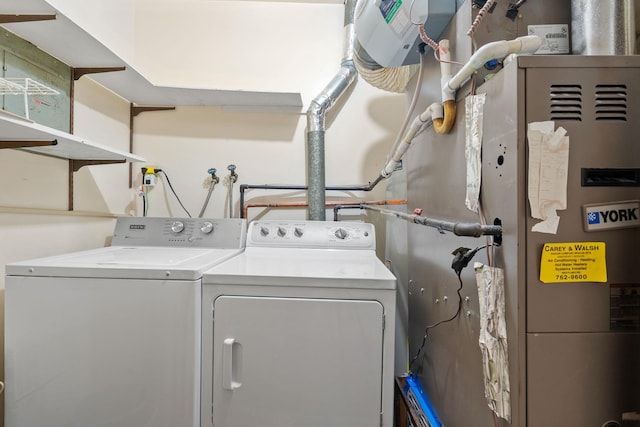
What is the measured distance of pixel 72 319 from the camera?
1020 mm

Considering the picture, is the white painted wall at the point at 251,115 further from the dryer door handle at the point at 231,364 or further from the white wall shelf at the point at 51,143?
the dryer door handle at the point at 231,364

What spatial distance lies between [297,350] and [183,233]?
1.08 meters

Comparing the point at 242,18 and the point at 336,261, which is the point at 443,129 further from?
the point at 242,18

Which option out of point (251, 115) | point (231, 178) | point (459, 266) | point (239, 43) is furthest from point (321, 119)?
point (459, 266)

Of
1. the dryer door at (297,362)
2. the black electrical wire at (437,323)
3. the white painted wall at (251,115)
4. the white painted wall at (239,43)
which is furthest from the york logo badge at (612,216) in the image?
the white painted wall at (239,43)

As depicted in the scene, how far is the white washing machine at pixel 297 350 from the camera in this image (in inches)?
38.6

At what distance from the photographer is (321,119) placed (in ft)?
6.75

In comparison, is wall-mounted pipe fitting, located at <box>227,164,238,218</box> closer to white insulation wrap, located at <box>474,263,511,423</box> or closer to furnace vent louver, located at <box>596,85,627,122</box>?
white insulation wrap, located at <box>474,263,511,423</box>

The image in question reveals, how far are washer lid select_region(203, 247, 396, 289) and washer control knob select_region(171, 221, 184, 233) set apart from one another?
0.59 meters

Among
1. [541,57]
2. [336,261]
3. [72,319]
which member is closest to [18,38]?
[72,319]

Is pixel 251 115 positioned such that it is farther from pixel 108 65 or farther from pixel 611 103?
pixel 611 103

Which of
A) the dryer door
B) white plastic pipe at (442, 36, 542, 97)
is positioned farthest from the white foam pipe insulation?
the dryer door

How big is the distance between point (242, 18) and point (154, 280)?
2176mm

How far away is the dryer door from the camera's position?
3.22ft
